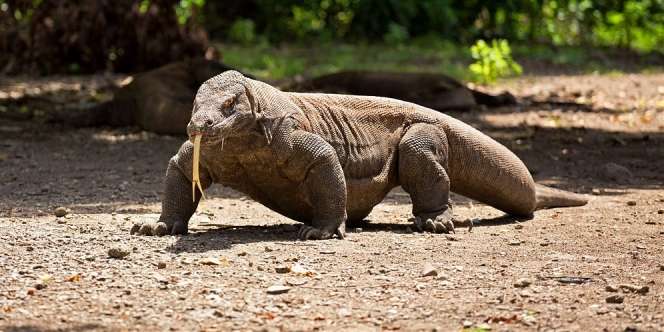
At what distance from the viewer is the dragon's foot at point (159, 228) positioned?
5.55 m

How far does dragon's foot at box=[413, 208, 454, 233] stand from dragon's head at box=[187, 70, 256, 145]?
3.45ft

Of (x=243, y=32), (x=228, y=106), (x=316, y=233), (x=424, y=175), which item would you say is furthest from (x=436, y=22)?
(x=228, y=106)

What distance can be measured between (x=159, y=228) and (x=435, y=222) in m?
1.31

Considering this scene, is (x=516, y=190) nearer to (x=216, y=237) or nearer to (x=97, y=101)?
(x=216, y=237)

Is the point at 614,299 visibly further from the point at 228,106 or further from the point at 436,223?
the point at 228,106

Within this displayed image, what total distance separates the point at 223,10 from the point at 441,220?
455 inches

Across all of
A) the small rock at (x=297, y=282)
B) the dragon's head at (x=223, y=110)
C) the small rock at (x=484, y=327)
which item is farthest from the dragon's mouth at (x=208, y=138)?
the small rock at (x=484, y=327)

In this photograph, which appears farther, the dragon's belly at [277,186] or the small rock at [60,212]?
the small rock at [60,212]

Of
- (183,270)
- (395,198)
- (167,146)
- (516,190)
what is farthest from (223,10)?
(183,270)

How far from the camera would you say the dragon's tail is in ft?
22.4

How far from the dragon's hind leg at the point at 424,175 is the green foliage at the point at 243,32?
10.4m

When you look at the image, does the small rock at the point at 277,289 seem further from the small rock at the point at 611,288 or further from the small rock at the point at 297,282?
the small rock at the point at 611,288

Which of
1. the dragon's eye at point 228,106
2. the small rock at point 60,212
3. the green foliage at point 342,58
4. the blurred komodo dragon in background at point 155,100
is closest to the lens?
the dragon's eye at point 228,106

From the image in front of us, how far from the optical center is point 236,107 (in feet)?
17.2
